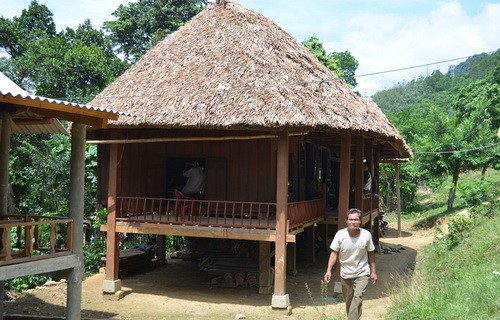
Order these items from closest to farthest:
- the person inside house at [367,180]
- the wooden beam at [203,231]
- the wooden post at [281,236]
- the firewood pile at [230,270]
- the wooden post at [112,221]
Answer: the wooden post at [281,236]
the wooden beam at [203,231]
the wooden post at [112,221]
the firewood pile at [230,270]
the person inside house at [367,180]

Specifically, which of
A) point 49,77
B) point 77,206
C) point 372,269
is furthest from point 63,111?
point 49,77

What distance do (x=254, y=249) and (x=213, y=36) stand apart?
5.52 metres

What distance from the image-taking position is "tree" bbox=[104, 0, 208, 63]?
3341 cm

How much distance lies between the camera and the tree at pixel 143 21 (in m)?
33.4

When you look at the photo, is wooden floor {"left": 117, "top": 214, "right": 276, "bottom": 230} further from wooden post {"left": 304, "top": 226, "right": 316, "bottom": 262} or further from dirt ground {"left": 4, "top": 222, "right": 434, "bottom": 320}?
wooden post {"left": 304, "top": 226, "right": 316, "bottom": 262}

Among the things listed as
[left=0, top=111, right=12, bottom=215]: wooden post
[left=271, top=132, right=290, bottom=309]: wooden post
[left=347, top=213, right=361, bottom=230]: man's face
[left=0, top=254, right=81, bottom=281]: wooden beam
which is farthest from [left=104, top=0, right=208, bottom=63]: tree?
[left=347, top=213, right=361, bottom=230]: man's face

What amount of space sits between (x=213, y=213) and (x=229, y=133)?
79.3 inches

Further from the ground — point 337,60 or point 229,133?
point 337,60

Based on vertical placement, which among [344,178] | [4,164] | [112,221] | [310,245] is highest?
[4,164]

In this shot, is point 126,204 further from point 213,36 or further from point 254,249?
point 213,36

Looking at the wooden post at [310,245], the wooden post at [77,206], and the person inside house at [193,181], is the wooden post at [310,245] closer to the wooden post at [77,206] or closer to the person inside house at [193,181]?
the person inside house at [193,181]

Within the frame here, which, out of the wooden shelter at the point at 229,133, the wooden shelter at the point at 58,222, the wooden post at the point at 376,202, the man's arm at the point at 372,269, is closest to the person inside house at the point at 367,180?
the wooden shelter at the point at 229,133

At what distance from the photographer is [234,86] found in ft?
39.3

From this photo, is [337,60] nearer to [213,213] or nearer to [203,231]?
[213,213]
